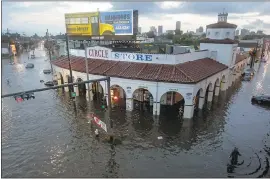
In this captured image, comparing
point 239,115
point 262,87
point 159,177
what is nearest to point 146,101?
point 239,115

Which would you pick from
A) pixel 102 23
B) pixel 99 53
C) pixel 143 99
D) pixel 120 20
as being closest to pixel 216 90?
pixel 143 99

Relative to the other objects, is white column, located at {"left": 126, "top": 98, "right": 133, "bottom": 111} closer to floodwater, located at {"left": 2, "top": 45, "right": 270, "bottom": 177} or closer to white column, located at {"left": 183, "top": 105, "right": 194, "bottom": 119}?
floodwater, located at {"left": 2, "top": 45, "right": 270, "bottom": 177}

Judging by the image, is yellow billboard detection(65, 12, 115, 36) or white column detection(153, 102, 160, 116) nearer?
white column detection(153, 102, 160, 116)

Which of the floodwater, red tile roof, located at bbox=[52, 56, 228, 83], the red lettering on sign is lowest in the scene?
the floodwater

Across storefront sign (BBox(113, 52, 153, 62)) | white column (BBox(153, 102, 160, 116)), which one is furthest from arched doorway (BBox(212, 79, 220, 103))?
storefront sign (BBox(113, 52, 153, 62))

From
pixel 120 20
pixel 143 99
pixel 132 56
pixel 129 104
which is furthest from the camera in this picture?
pixel 120 20

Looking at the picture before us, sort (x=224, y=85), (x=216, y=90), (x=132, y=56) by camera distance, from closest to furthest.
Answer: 1. (x=132, y=56)
2. (x=216, y=90)
3. (x=224, y=85)

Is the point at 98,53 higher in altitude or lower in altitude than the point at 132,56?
higher

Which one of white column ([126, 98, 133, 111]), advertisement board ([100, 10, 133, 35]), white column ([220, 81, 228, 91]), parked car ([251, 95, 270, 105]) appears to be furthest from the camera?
white column ([220, 81, 228, 91])

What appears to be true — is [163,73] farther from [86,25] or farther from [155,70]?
[86,25]

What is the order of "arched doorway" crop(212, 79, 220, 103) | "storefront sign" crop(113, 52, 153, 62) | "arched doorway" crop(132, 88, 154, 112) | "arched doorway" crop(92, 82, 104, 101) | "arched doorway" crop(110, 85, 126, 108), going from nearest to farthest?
1. "storefront sign" crop(113, 52, 153, 62)
2. "arched doorway" crop(132, 88, 154, 112)
3. "arched doorway" crop(110, 85, 126, 108)
4. "arched doorway" crop(212, 79, 220, 103)
5. "arched doorway" crop(92, 82, 104, 101)
